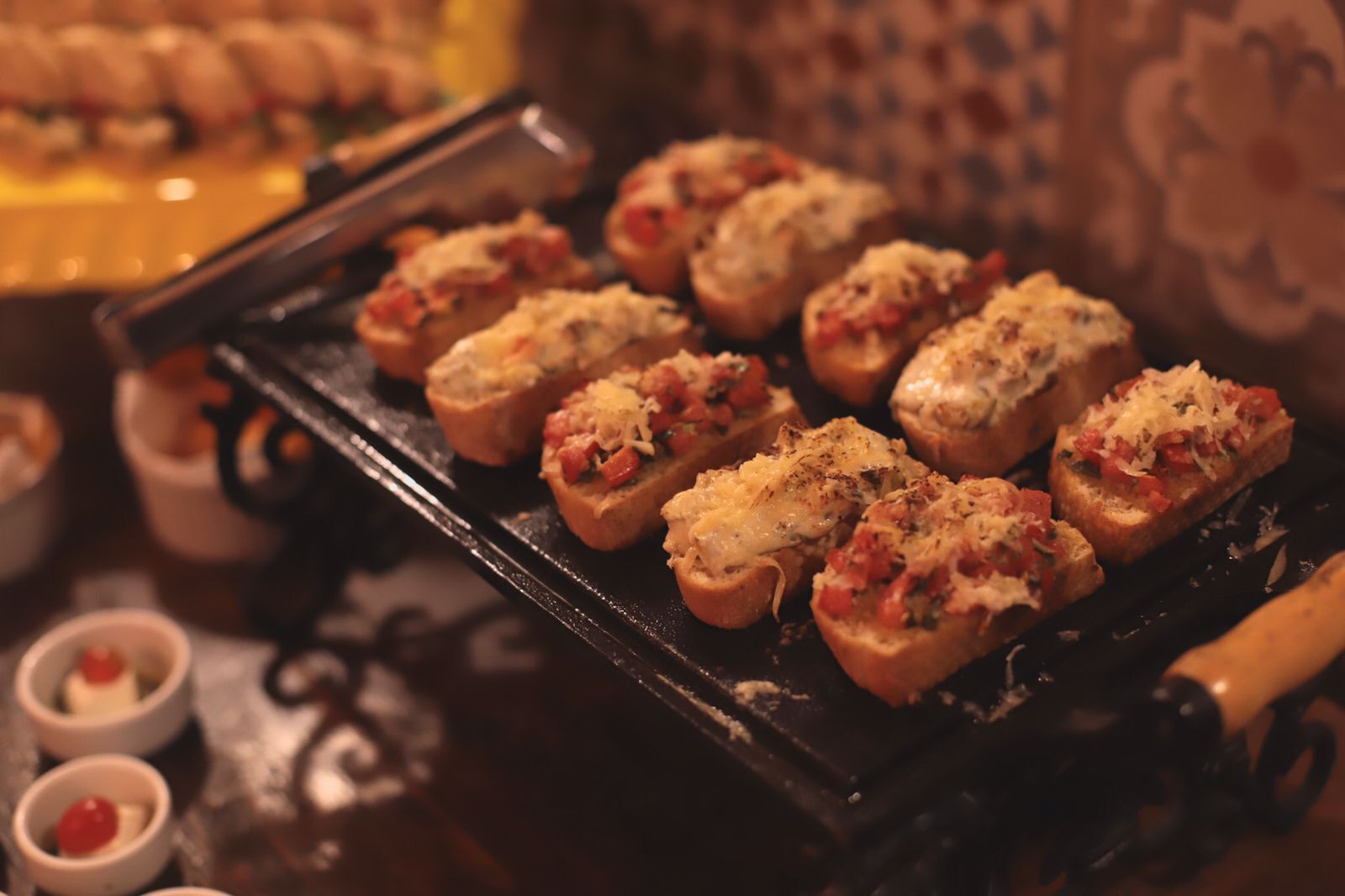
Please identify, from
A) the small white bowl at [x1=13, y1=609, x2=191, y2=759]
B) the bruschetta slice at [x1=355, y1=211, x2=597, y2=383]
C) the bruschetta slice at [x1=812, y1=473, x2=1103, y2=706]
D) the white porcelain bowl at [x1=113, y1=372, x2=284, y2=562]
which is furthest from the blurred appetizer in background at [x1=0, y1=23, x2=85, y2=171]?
the bruschetta slice at [x1=812, y1=473, x2=1103, y2=706]

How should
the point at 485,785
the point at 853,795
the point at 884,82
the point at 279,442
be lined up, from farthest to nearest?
the point at 884,82
the point at 279,442
the point at 485,785
the point at 853,795

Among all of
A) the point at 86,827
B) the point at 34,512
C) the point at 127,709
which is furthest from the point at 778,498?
the point at 34,512

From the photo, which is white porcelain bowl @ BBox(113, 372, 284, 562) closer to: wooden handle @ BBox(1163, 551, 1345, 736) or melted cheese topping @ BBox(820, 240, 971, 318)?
melted cheese topping @ BBox(820, 240, 971, 318)

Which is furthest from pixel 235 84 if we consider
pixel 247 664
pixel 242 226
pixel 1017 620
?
pixel 1017 620

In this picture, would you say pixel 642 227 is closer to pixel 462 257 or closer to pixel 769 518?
pixel 462 257

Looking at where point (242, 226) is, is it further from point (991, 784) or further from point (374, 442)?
point (991, 784)
